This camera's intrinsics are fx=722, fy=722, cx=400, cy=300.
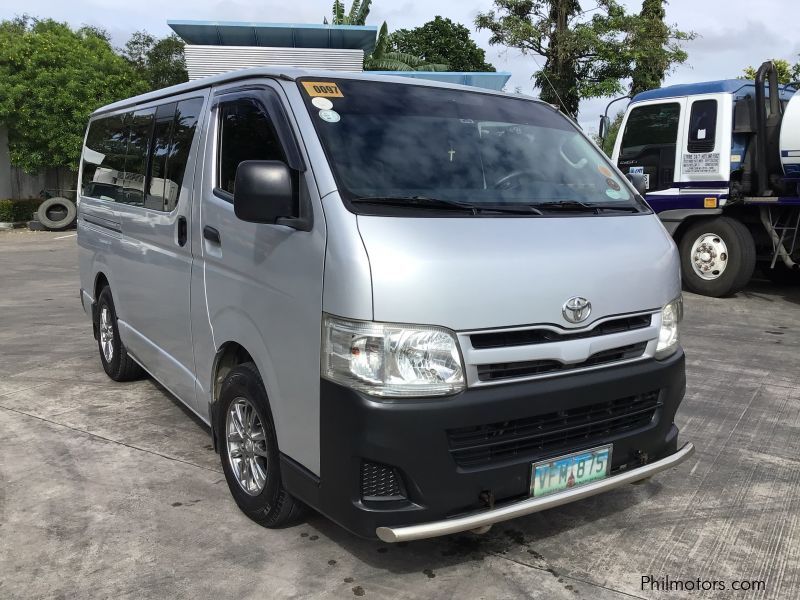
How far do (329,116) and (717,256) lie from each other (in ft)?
25.3

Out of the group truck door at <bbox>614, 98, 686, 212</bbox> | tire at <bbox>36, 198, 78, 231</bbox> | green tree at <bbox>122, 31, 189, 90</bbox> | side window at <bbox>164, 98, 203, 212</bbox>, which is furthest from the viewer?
green tree at <bbox>122, 31, 189, 90</bbox>

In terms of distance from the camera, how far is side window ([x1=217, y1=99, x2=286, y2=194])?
3182 mm

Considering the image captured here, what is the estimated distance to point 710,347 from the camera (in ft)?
22.6

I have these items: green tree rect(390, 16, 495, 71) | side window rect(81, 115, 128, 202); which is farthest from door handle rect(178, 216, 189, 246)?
green tree rect(390, 16, 495, 71)

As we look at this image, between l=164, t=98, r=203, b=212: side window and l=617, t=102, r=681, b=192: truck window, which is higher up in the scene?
l=617, t=102, r=681, b=192: truck window

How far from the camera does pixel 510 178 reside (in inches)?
131

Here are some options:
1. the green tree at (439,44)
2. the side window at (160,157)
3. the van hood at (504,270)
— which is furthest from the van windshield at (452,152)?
the green tree at (439,44)

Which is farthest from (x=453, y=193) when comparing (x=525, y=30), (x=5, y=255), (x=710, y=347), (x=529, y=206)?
(x=525, y=30)

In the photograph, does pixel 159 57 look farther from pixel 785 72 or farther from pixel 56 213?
pixel 785 72

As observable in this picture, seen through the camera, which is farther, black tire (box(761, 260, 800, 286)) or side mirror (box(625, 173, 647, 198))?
black tire (box(761, 260, 800, 286))

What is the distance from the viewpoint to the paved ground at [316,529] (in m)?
2.89

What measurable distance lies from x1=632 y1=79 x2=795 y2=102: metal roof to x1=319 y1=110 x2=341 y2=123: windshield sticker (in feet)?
25.0

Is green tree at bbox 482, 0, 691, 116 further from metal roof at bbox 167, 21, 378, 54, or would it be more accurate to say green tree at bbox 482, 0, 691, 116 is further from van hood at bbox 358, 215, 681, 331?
van hood at bbox 358, 215, 681, 331

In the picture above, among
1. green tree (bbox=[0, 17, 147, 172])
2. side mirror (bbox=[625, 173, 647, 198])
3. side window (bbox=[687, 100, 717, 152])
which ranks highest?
green tree (bbox=[0, 17, 147, 172])
